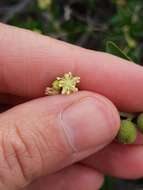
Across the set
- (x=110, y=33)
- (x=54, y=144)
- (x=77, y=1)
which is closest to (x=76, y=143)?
(x=54, y=144)

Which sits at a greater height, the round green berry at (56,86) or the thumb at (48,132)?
A: the round green berry at (56,86)

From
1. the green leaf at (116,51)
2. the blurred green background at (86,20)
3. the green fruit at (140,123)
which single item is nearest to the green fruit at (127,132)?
the green fruit at (140,123)

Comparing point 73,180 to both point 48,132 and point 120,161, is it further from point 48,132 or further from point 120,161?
point 48,132

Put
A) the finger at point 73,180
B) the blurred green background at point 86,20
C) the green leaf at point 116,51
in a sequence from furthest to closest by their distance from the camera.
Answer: the blurred green background at point 86,20
the finger at point 73,180
the green leaf at point 116,51

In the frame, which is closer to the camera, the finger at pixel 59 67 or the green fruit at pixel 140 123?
the green fruit at pixel 140 123

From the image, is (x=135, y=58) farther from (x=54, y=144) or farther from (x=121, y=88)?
(x=54, y=144)

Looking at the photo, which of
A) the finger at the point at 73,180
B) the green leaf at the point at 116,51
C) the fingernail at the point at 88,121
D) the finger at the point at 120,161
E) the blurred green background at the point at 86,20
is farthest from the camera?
the blurred green background at the point at 86,20

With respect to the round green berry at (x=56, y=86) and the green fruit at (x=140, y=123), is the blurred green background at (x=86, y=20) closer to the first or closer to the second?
the green fruit at (x=140, y=123)
